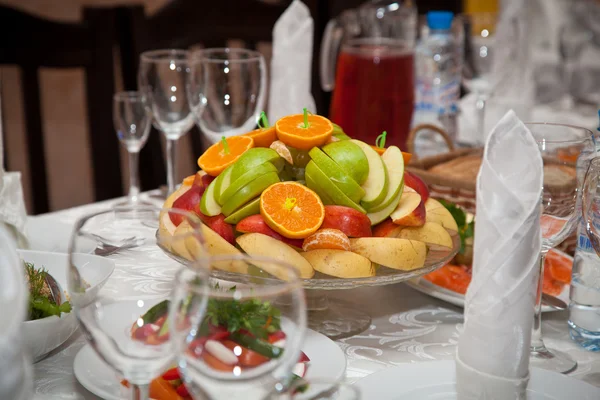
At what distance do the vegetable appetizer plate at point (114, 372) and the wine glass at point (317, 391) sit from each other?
6cm

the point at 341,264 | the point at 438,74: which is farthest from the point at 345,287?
the point at 438,74

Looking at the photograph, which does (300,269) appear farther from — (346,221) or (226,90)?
(226,90)

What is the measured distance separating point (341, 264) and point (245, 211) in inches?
4.6

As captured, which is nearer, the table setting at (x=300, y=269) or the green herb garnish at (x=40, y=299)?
the table setting at (x=300, y=269)

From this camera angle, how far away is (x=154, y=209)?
1.88 ft

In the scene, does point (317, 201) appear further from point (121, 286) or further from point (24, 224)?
point (24, 224)

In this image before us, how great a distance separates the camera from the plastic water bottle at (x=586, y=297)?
0.81m

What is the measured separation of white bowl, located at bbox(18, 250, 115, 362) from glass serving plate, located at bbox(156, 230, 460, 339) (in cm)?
23

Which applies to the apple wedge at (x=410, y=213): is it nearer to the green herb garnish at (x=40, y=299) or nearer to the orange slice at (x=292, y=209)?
the orange slice at (x=292, y=209)

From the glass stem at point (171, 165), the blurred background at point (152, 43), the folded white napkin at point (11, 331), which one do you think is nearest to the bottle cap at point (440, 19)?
the blurred background at point (152, 43)

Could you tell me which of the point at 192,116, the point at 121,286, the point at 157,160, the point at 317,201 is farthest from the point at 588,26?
the point at 121,286

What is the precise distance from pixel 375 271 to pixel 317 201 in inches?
3.6

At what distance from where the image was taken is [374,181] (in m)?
0.82

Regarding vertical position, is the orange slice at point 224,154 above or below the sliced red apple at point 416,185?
above
